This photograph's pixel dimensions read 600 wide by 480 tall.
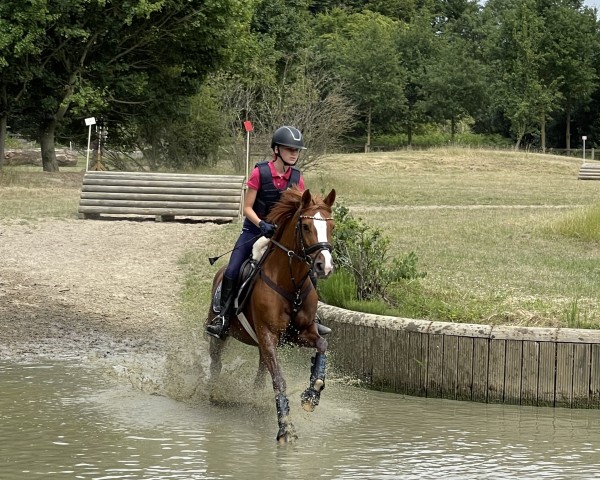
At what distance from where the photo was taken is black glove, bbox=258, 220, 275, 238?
881 cm

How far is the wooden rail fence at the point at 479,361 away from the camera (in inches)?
378

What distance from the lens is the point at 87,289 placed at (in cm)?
1548

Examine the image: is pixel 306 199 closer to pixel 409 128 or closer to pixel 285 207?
pixel 285 207

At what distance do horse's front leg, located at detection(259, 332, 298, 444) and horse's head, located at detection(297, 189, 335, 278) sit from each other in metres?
0.78

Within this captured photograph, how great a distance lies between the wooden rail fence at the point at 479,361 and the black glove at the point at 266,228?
1.95 metres

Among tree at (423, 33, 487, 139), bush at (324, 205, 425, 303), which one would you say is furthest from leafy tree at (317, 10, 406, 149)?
bush at (324, 205, 425, 303)

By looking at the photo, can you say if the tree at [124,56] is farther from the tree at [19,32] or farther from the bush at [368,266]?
the bush at [368,266]

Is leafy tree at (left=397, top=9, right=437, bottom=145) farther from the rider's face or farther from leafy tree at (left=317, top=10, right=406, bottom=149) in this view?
the rider's face

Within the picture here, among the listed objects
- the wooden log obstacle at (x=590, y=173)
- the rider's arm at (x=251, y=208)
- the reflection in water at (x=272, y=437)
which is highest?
the wooden log obstacle at (x=590, y=173)

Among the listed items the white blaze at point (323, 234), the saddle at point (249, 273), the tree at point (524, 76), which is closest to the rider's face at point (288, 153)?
the saddle at point (249, 273)

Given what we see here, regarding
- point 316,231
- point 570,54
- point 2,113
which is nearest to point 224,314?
point 316,231

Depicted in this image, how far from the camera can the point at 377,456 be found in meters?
8.05

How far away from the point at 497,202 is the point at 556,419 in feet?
79.8

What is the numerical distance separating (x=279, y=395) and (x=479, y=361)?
225cm
